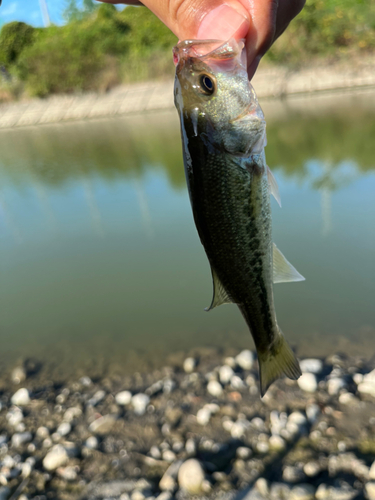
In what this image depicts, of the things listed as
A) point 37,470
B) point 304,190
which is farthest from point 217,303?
point 304,190

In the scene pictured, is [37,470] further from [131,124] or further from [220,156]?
[131,124]

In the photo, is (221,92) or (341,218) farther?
(341,218)

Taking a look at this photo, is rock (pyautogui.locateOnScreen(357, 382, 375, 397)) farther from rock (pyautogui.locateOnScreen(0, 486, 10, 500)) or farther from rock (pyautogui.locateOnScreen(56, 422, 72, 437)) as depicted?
rock (pyautogui.locateOnScreen(0, 486, 10, 500))

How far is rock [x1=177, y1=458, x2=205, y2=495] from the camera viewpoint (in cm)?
255

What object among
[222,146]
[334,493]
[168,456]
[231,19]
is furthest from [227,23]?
[168,456]

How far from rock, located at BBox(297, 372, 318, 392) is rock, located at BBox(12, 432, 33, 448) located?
2.12 m

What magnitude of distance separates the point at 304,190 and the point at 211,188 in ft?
21.3

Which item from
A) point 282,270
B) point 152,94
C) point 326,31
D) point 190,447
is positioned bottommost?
point 152,94

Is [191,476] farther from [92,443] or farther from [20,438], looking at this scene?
[20,438]

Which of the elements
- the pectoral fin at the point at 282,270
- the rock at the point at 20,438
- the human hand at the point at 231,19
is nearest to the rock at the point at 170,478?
the rock at the point at 20,438

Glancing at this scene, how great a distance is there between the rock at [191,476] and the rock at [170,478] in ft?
0.12

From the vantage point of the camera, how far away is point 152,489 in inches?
103

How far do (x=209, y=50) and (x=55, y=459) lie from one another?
2.80m

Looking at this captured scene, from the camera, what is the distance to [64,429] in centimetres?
323
